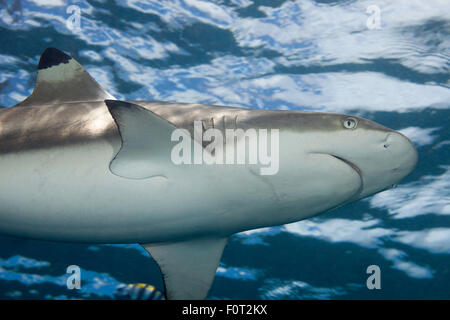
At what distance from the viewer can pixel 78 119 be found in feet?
10.2

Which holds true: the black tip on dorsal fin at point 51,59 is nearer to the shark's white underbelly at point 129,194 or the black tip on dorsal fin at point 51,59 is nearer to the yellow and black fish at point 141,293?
the shark's white underbelly at point 129,194

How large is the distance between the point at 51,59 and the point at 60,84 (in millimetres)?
377

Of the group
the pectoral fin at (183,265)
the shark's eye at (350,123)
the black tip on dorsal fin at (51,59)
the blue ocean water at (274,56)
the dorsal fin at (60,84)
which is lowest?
the pectoral fin at (183,265)

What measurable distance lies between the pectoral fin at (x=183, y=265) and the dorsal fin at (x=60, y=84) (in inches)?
72.4

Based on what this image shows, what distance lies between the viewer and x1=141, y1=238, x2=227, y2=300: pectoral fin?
3.63 metres

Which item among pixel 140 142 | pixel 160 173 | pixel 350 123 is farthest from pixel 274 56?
pixel 140 142

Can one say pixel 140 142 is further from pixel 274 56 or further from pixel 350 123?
pixel 274 56

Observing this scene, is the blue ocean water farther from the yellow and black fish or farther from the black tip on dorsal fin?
the yellow and black fish

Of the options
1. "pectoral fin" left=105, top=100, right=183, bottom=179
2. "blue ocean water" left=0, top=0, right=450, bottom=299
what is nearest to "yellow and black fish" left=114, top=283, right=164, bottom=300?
"blue ocean water" left=0, top=0, right=450, bottom=299

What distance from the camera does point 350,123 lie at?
2.53 metres

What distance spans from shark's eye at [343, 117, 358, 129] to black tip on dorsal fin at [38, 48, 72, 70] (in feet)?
10.6

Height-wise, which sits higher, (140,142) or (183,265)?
(140,142)

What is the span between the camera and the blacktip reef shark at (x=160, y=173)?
254cm

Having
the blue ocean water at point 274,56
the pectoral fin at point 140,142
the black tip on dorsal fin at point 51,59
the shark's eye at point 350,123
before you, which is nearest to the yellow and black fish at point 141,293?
the blue ocean water at point 274,56
